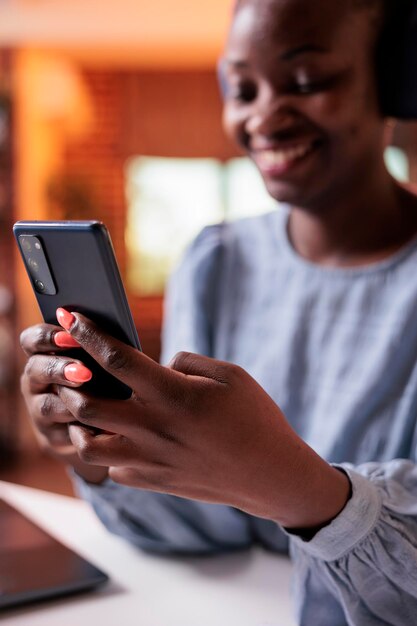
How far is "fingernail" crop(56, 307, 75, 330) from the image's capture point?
2.15 feet

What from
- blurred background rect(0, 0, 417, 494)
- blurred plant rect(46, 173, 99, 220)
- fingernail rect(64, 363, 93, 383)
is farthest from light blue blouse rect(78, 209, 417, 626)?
blurred plant rect(46, 173, 99, 220)

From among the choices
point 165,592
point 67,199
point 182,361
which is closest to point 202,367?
point 182,361

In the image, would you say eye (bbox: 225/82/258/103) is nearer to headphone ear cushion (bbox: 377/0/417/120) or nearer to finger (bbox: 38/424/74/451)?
headphone ear cushion (bbox: 377/0/417/120)

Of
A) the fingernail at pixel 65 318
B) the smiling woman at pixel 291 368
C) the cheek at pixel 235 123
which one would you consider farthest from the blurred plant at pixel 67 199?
the fingernail at pixel 65 318

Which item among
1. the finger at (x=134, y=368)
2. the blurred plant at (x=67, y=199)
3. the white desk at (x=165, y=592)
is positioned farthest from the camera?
the blurred plant at (x=67, y=199)

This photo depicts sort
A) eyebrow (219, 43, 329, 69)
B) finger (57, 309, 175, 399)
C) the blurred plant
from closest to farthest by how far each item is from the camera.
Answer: finger (57, 309, 175, 399) < eyebrow (219, 43, 329, 69) < the blurred plant

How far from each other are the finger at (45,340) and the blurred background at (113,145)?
131 inches

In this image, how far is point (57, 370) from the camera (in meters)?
0.68

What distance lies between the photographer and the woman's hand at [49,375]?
67 centimetres

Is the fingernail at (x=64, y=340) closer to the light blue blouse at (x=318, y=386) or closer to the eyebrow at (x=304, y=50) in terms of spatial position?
the light blue blouse at (x=318, y=386)

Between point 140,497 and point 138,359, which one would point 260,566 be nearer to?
point 140,497

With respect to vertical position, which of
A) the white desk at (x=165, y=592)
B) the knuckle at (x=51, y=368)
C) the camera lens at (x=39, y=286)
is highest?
the camera lens at (x=39, y=286)

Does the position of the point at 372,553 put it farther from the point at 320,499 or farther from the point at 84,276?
the point at 84,276

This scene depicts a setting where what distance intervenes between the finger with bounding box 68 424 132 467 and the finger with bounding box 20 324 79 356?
0.27 ft
